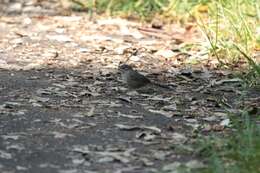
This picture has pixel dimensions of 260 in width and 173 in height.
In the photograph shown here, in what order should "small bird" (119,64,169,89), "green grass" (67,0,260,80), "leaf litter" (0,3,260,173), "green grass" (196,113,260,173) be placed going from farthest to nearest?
"green grass" (67,0,260,80), "small bird" (119,64,169,89), "leaf litter" (0,3,260,173), "green grass" (196,113,260,173)

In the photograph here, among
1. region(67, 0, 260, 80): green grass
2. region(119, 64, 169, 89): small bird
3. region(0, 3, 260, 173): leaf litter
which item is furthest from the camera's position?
region(67, 0, 260, 80): green grass

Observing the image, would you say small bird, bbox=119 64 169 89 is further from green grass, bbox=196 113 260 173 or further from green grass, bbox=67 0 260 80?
green grass, bbox=196 113 260 173

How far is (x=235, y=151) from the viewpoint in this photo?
11.8ft

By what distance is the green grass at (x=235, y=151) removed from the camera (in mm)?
3395

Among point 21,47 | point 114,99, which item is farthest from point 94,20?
point 114,99

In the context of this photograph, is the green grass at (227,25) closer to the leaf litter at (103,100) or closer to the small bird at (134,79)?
the leaf litter at (103,100)

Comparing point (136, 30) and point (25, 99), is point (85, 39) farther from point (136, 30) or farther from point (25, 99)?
point (25, 99)

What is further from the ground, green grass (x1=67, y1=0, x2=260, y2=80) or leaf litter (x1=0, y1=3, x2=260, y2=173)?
green grass (x1=67, y1=0, x2=260, y2=80)

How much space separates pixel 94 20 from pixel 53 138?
143 inches

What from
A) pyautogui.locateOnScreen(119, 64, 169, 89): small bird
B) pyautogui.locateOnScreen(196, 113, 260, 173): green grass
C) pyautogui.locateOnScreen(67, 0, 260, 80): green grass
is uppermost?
pyautogui.locateOnScreen(67, 0, 260, 80): green grass

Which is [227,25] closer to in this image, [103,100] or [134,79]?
[134,79]

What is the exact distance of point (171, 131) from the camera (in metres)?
4.01

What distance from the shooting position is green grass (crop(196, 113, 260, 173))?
3395 millimetres

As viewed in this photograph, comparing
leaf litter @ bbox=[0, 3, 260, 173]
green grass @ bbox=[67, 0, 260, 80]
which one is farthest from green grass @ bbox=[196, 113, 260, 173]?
green grass @ bbox=[67, 0, 260, 80]
